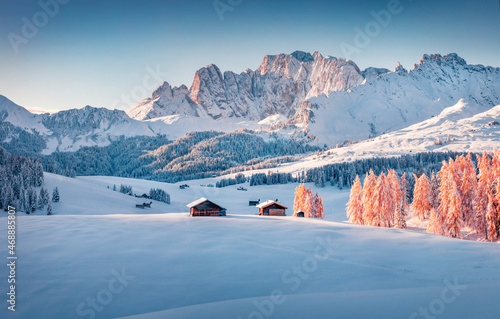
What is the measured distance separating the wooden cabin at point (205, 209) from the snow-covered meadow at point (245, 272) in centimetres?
1245

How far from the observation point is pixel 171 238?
31734 millimetres

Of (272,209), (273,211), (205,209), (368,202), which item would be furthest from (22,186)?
(368,202)

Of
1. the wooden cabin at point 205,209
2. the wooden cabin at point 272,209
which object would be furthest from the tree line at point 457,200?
the wooden cabin at point 205,209

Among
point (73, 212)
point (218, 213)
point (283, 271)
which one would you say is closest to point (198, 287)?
point (283, 271)

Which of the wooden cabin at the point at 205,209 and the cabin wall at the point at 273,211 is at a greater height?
the wooden cabin at the point at 205,209

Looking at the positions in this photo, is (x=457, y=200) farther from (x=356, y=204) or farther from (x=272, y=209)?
(x=272, y=209)

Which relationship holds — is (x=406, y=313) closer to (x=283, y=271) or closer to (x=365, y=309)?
(x=365, y=309)

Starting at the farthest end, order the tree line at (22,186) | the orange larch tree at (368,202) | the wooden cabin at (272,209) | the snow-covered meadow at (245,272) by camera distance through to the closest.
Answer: the tree line at (22,186), the orange larch tree at (368,202), the wooden cabin at (272,209), the snow-covered meadow at (245,272)

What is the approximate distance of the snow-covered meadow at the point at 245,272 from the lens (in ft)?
58.8

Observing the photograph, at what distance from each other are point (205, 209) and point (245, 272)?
27395 mm

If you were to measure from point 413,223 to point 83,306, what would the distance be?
77469mm

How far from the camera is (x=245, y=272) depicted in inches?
949

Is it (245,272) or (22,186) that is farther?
(22,186)

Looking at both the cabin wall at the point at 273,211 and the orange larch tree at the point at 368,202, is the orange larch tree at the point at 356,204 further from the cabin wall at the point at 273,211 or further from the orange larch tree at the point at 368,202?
the cabin wall at the point at 273,211
